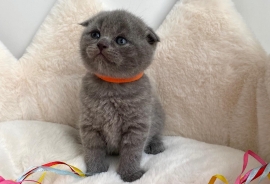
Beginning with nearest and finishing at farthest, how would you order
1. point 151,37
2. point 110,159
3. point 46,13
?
point 151,37
point 110,159
point 46,13

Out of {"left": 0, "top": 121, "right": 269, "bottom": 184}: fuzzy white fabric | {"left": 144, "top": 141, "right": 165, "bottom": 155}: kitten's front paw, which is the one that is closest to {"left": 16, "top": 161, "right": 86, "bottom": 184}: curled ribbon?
{"left": 0, "top": 121, "right": 269, "bottom": 184}: fuzzy white fabric

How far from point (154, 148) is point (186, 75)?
321 mm

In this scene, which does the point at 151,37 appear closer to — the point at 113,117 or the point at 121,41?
the point at 121,41

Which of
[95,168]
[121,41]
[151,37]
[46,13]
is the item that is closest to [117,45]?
[121,41]

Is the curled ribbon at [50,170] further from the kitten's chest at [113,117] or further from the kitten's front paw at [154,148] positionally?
the kitten's front paw at [154,148]

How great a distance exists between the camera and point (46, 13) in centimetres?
136

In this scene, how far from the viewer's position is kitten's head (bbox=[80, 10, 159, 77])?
86 cm

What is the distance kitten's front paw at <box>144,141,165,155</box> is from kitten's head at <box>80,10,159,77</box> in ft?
1.11

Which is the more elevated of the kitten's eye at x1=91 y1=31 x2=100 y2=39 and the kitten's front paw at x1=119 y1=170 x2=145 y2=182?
the kitten's eye at x1=91 y1=31 x2=100 y2=39

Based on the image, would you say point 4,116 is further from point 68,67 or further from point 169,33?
point 169,33

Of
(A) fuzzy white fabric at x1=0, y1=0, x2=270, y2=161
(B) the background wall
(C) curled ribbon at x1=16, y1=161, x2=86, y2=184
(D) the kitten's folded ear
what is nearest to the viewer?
(C) curled ribbon at x1=16, y1=161, x2=86, y2=184

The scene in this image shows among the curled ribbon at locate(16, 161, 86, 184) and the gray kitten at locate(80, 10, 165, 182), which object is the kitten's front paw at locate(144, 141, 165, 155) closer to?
the gray kitten at locate(80, 10, 165, 182)

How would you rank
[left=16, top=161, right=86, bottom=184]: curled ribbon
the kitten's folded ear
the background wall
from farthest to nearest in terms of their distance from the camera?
the background wall, the kitten's folded ear, [left=16, top=161, right=86, bottom=184]: curled ribbon

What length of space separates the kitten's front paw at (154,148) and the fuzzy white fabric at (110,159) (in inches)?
1.0
